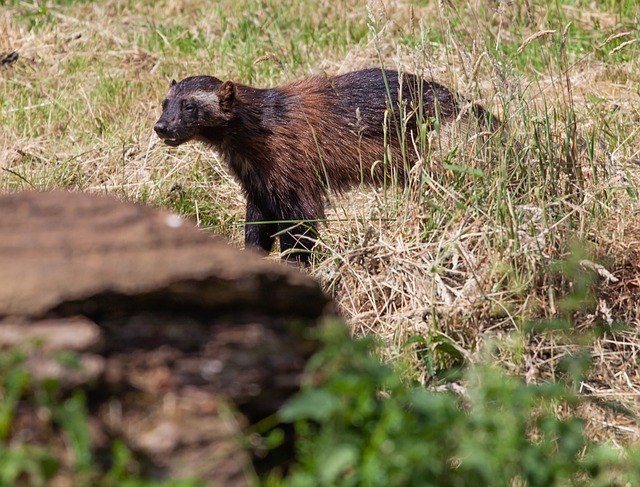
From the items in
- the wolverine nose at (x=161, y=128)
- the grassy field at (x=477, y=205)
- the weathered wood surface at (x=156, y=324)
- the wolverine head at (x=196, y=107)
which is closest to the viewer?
the weathered wood surface at (x=156, y=324)

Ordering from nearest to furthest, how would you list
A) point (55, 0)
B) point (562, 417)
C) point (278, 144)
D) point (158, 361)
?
point (158, 361) < point (562, 417) < point (278, 144) < point (55, 0)

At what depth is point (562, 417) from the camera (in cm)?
403

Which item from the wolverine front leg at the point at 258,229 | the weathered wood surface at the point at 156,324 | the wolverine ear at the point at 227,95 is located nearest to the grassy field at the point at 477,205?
the wolverine front leg at the point at 258,229

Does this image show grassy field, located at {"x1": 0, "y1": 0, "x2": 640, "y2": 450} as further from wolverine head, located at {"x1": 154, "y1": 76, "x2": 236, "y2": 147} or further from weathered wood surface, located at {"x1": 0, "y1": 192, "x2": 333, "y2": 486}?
weathered wood surface, located at {"x1": 0, "y1": 192, "x2": 333, "y2": 486}

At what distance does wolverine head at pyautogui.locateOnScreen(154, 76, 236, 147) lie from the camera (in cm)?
611

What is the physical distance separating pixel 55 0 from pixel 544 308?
6.57m

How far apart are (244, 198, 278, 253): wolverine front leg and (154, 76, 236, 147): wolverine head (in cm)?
57

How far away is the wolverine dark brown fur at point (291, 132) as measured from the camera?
6.17 meters

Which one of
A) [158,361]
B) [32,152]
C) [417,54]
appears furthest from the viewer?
[32,152]

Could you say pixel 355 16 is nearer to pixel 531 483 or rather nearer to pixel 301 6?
pixel 301 6

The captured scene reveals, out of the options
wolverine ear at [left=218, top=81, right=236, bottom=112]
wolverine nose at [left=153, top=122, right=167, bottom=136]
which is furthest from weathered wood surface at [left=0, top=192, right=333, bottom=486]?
wolverine ear at [left=218, top=81, right=236, bottom=112]

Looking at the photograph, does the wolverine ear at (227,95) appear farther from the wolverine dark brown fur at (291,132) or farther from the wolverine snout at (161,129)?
the wolverine snout at (161,129)

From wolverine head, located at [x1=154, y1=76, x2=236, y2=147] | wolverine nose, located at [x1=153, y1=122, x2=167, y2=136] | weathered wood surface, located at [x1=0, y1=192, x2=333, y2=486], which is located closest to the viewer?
weathered wood surface, located at [x1=0, y1=192, x2=333, y2=486]

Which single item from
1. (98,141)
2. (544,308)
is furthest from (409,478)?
(98,141)
